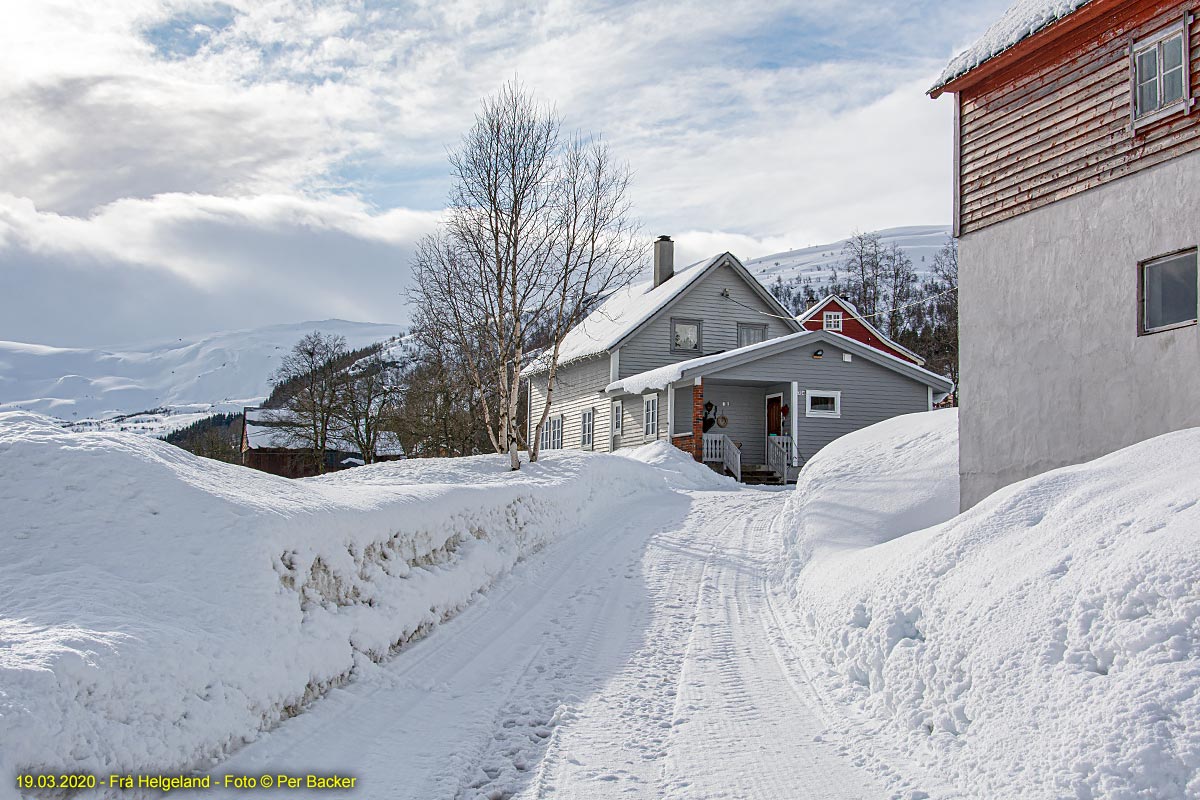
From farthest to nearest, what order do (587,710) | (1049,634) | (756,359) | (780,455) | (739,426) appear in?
(739,426) → (780,455) → (756,359) → (587,710) → (1049,634)

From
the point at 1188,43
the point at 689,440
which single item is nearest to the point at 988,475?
the point at 1188,43

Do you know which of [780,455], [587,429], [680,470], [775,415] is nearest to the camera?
[680,470]

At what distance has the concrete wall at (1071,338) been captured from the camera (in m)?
9.07

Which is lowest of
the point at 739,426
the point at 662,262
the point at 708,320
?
the point at 739,426

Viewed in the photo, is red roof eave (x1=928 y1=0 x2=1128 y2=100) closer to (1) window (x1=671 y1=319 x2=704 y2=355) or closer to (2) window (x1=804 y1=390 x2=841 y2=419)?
(2) window (x1=804 y1=390 x2=841 y2=419)

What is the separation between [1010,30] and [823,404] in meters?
15.5

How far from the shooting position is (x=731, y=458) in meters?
25.0

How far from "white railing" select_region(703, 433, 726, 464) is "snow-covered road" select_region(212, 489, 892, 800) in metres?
15.0

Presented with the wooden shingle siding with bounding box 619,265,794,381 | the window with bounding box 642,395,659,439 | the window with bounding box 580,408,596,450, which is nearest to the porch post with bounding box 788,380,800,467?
the window with bounding box 642,395,659,439

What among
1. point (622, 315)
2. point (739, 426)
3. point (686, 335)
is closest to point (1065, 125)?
point (739, 426)

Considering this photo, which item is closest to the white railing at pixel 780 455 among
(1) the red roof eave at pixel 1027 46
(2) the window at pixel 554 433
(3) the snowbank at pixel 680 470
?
(3) the snowbank at pixel 680 470

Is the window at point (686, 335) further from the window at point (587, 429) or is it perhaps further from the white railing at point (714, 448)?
the white railing at point (714, 448)

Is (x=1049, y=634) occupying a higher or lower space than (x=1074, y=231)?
lower

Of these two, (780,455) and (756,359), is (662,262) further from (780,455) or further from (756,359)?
(780,455)
